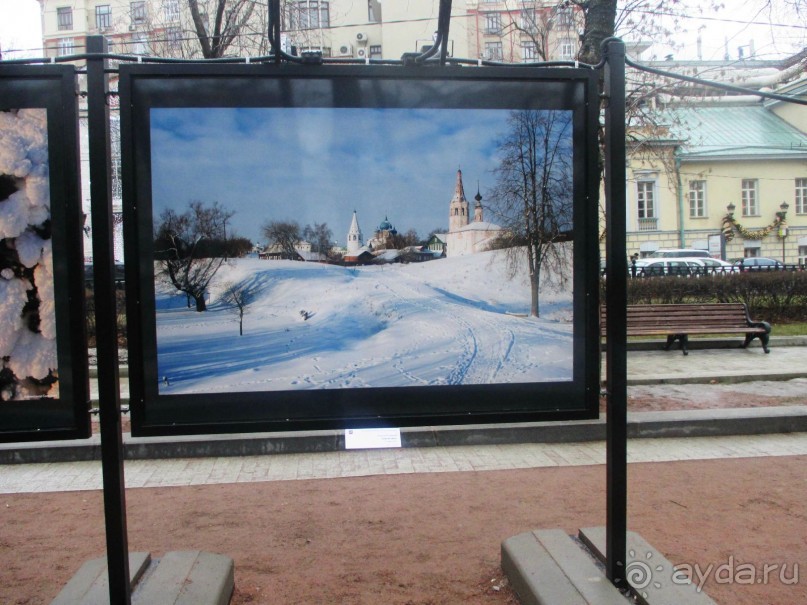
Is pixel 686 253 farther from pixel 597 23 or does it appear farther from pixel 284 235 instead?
pixel 284 235

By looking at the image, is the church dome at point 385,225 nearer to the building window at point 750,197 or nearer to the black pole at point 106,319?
the black pole at point 106,319

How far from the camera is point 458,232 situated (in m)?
4.18

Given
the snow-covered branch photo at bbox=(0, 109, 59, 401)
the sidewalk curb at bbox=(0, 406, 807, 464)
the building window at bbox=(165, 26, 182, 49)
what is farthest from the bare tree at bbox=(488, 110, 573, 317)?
the building window at bbox=(165, 26, 182, 49)

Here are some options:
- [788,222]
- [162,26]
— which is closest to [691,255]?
[788,222]

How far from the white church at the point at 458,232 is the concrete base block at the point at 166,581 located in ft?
5.90

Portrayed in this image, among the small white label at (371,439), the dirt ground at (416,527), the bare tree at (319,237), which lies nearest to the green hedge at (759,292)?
the dirt ground at (416,527)

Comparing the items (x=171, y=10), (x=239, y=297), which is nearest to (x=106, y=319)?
(x=239, y=297)

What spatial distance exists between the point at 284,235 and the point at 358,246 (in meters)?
0.42

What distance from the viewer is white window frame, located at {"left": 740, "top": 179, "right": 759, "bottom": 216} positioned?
4512cm

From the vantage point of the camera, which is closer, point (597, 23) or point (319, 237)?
point (319, 237)

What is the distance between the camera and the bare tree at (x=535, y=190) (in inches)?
156

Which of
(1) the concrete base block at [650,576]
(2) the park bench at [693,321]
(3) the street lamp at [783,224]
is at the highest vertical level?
(3) the street lamp at [783,224]

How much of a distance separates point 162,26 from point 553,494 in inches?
623

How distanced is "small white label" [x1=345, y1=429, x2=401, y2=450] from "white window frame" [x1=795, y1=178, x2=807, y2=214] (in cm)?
4891
